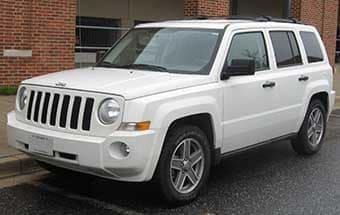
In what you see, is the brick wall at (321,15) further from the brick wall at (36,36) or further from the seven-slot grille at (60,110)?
the seven-slot grille at (60,110)

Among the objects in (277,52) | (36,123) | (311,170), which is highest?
(277,52)

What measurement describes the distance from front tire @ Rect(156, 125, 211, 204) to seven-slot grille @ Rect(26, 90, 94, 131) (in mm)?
787

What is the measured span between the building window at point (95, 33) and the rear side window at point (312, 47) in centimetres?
865

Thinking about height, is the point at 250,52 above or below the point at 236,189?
above

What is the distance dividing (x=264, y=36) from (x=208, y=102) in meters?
1.59

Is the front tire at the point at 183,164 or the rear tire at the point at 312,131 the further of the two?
the rear tire at the point at 312,131

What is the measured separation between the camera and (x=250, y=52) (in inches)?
259

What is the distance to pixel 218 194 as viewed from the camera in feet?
19.6

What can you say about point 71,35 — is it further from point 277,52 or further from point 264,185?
point 264,185

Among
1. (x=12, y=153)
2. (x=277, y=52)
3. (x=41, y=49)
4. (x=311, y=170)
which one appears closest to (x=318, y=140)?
(x=311, y=170)

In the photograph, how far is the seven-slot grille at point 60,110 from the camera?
5.16 meters

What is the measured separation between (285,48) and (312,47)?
853 millimetres

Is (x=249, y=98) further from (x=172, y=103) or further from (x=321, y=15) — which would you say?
(x=321, y=15)

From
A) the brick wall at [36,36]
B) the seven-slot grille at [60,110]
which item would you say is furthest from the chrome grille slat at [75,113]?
the brick wall at [36,36]
